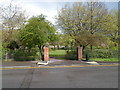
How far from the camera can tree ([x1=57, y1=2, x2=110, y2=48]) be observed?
49.3 ft

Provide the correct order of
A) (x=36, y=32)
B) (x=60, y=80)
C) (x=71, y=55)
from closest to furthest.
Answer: (x=60, y=80)
(x=36, y=32)
(x=71, y=55)

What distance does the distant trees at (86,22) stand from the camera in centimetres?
1501

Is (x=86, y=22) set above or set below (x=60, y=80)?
above

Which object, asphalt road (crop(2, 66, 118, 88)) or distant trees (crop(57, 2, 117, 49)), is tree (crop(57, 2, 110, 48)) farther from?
asphalt road (crop(2, 66, 118, 88))

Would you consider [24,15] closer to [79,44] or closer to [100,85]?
[79,44]

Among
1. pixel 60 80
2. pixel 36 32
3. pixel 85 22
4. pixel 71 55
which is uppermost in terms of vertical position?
pixel 85 22

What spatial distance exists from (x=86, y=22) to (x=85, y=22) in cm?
18

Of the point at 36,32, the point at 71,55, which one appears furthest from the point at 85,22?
the point at 36,32

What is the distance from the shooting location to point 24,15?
64.3 feet

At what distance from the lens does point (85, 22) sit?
1506cm

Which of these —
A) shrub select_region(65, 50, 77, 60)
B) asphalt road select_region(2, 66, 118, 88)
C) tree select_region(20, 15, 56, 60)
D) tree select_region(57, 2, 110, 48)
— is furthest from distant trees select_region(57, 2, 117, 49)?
asphalt road select_region(2, 66, 118, 88)

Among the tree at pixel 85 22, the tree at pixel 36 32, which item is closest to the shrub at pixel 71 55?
the tree at pixel 85 22

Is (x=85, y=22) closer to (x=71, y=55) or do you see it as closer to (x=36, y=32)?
(x=71, y=55)

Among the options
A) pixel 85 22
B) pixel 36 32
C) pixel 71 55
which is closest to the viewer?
pixel 36 32
